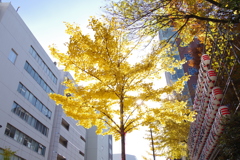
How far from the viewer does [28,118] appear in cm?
2334

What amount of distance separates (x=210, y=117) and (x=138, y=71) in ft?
11.7

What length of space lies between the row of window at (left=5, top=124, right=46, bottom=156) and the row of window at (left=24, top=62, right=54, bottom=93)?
303 inches

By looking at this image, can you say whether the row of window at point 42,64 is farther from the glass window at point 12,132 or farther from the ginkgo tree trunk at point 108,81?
the ginkgo tree trunk at point 108,81

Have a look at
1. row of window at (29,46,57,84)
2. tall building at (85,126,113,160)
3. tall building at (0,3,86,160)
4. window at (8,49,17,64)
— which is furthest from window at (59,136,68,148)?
window at (8,49,17,64)

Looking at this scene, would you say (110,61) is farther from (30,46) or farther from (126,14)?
(30,46)

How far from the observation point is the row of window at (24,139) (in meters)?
19.5

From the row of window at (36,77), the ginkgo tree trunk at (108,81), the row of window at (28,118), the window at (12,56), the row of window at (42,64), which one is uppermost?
the row of window at (42,64)

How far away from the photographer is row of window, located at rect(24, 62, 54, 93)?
24.1 metres

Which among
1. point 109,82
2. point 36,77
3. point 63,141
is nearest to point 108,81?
point 109,82

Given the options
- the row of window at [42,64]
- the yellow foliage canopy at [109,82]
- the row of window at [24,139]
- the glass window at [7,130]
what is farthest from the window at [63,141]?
the yellow foliage canopy at [109,82]

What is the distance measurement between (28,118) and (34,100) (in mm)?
2819

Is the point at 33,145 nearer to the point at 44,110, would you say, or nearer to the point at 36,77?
the point at 44,110

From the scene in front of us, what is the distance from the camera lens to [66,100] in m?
8.23

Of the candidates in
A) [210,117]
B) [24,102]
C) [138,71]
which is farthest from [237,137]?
[24,102]
